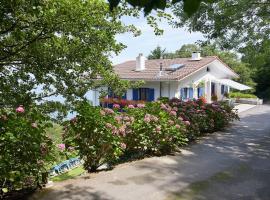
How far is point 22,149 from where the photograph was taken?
595 cm

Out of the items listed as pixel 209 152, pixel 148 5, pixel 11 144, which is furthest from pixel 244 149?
pixel 148 5

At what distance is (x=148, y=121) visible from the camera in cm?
997

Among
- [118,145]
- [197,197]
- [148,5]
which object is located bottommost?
[197,197]

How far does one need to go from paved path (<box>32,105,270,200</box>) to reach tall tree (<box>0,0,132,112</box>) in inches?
80.6

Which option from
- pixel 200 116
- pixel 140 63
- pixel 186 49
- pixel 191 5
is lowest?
pixel 200 116

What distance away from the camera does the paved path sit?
6926 mm

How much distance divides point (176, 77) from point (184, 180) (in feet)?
64.8

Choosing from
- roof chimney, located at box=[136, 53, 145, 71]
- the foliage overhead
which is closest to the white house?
roof chimney, located at box=[136, 53, 145, 71]

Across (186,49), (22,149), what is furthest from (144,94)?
(186,49)

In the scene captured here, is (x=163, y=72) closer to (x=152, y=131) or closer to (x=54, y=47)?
(x=152, y=131)

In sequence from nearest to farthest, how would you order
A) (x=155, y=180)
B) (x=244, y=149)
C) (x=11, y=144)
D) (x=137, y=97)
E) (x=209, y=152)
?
1. (x=11, y=144)
2. (x=155, y=180)
3. (x=209, y=152)
4. (x=244, y=149)
5. (x=137, y=97)

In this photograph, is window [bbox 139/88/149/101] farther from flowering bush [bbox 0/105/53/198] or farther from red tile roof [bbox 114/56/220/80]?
flowering bush [bbox 0/105/53/198]

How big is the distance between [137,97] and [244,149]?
61.2 feet

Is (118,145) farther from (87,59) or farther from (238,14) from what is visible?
(238,14)
